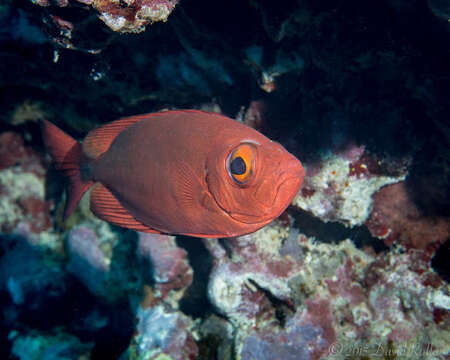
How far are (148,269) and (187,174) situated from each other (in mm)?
2242

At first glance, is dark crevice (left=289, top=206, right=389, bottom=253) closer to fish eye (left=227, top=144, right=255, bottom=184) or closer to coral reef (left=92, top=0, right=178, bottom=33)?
fish eye (left=227, top=144, right=255, bottom=184)

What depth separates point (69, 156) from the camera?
269cm

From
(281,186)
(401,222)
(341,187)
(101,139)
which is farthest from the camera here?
(401,222)

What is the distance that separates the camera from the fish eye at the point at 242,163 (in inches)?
67.4

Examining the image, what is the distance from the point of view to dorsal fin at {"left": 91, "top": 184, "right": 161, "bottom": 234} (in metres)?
2.29

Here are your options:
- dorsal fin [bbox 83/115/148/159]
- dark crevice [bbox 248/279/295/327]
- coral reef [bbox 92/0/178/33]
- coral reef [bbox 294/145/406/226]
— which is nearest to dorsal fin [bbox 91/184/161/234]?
dorsal fin [bbox 83/115/148/159]

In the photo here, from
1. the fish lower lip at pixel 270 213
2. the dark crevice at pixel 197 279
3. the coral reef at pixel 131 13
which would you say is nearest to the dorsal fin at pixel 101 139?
the coral reef at pixel 131 13

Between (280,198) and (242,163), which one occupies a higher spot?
(242,163)

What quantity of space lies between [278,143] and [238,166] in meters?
0.85

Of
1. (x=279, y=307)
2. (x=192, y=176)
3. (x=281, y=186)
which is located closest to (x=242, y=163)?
(x=281, y=186)

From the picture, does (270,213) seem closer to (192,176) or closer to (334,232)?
(192,176)

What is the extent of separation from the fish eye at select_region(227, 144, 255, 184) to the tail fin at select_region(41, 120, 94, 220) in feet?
5.34

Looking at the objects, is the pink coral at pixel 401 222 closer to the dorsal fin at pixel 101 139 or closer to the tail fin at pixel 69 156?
the dorsal fin at pixel 101 139

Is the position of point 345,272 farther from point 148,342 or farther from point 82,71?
point 82,71
